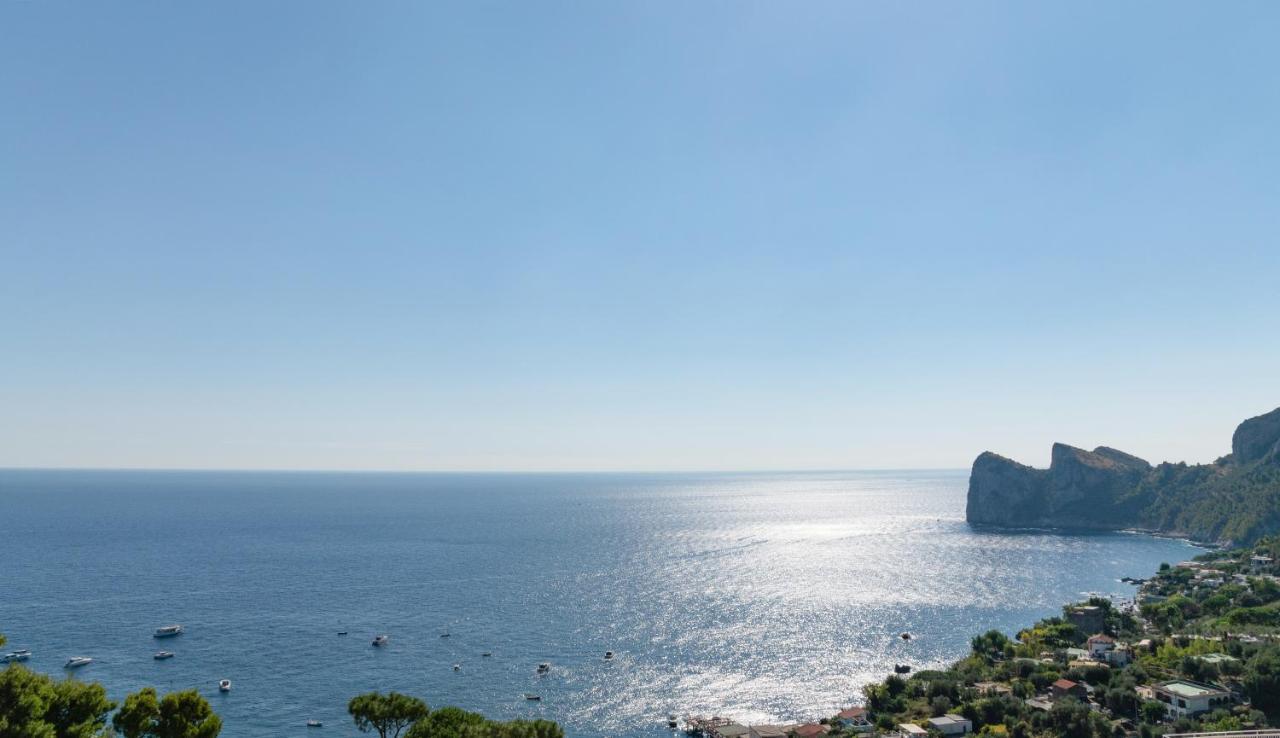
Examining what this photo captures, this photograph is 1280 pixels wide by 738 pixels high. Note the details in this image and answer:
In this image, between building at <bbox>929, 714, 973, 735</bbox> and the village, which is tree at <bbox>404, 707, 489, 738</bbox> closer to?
the village

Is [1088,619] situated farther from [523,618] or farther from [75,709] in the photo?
[75,709]

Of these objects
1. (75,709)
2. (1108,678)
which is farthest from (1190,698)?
(75,709)

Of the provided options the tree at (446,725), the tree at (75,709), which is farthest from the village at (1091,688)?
the tree at (75,709)

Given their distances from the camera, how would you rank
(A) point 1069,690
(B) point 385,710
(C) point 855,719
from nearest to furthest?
(B) point 385,710 < (C) point 855,719 < (A) point 1069,690

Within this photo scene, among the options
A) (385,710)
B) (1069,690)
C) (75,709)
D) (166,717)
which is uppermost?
(75,709)

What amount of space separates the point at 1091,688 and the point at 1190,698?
11.0m

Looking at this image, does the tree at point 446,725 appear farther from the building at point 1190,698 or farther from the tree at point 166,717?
the building at point 1190,698

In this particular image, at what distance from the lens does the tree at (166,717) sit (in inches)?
1422

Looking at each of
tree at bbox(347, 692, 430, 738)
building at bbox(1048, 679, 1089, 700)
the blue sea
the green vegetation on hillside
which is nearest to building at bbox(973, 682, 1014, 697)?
the green vegetation on hillside

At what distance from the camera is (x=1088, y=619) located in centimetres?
9788

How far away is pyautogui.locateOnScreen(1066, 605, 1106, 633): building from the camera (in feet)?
319

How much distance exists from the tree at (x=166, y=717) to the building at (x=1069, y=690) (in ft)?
246

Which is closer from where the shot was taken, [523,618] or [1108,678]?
[1108,678]

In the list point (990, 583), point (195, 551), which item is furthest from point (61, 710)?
point (195, 551)
